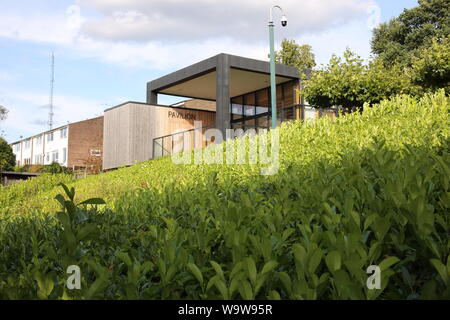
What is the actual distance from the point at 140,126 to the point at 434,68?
666 inches

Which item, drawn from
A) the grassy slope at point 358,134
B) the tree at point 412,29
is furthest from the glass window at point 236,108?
the grassy slope at point 358,134

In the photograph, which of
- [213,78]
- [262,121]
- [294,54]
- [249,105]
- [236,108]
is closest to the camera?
[213,78]

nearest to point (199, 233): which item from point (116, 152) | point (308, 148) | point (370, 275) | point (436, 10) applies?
point (370, 275)

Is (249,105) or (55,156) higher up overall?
(55,156)

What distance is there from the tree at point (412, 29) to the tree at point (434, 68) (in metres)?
22.0

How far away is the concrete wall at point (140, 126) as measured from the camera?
1037 inches

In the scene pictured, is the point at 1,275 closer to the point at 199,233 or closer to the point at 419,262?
the point at 199,233

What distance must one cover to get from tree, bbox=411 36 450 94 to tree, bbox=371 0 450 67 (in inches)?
864

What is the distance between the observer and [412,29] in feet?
142

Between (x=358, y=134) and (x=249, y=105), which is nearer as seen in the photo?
(x=358, y=134)

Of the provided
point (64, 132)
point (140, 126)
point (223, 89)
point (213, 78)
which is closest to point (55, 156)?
point (64, 132)

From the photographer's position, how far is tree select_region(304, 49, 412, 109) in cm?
1783

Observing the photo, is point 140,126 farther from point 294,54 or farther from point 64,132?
point 64,132

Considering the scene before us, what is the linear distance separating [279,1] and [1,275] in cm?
2129
